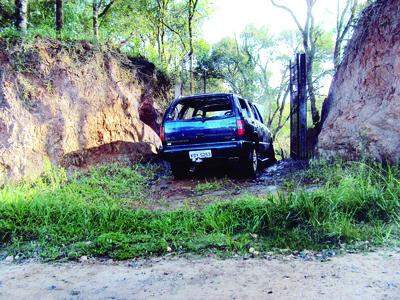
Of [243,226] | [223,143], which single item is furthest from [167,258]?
[223,143]

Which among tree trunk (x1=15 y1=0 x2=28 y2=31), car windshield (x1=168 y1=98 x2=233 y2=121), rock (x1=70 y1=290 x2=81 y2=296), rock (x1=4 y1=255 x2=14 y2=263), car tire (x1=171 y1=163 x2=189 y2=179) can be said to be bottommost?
rock (x1=4 y1=255 x2=14 y2=263)

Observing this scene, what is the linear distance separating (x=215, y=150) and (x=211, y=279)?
406 cm

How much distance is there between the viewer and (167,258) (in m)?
3.83

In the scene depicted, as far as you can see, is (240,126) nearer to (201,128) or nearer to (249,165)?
(201,128)

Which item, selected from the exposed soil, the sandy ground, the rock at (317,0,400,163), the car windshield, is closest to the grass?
the sandy ground

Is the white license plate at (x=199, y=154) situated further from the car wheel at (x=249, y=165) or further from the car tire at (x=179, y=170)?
the car wheel at (x=249, y=165)

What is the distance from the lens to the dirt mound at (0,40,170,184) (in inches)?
297

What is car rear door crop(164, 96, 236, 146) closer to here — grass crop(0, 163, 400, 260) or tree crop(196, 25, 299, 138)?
grass crop(0, 163, 400, 260)

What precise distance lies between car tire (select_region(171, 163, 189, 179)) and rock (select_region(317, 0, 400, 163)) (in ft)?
10.0

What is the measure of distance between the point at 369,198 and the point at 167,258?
278 centimetres

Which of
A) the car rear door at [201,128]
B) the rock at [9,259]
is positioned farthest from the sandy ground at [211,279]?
the car rear door at [201,128]

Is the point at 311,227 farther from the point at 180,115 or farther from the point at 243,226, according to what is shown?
the point at 180,115

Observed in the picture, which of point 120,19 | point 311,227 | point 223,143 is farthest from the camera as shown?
point 120,19

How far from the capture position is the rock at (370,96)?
6.60 meters
